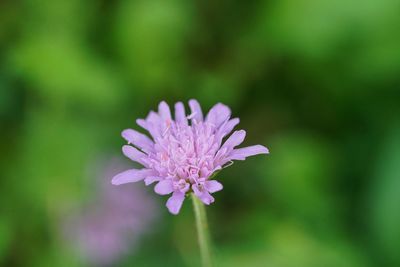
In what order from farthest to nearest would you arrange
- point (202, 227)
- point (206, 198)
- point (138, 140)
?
point (138, 140) < point (202, 227) < point (206, 198)

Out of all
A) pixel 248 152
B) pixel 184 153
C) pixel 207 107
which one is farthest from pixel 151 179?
pixel 207 107

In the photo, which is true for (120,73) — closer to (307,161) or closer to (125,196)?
→ (125,196)

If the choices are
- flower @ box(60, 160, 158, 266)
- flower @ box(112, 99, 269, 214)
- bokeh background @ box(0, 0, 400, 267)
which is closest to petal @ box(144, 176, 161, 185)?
Result: flower @ box(112, 99, 269, 214)

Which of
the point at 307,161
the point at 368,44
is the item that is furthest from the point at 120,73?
the point at 368,44

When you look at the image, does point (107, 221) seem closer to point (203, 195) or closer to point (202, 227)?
point (202, 227)

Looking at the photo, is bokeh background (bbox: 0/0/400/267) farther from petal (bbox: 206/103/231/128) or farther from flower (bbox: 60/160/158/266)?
petal (bbox: 206/103/231/128)

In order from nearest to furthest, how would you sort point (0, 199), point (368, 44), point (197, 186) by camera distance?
point (197, 186), point (0, 199), point (368, 44)
